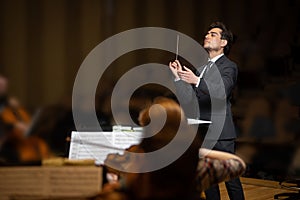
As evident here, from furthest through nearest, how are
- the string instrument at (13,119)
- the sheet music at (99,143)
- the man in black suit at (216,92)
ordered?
1. the string instrument at (13,119)
2. the man in black suit at (216,92)
3. the sheet music at (99,143)

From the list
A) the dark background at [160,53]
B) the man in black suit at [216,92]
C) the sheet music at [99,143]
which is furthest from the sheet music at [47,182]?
the dark background at [160,53]

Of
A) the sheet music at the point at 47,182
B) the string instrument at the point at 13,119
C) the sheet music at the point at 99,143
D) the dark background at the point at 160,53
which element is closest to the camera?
the sheet music at the point at 47,182

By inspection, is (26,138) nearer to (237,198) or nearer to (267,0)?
(237,198)

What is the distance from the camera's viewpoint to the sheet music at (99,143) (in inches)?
67.2

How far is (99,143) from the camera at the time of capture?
1767mm

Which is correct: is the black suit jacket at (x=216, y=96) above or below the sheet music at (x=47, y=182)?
above

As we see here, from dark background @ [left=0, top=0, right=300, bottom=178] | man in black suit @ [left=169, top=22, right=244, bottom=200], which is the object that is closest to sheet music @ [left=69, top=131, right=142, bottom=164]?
man in black suit @ [left=169, top=22, right=244, bottom=200]

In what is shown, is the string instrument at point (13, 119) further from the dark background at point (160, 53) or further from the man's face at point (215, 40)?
the man's face at point (215, 40)

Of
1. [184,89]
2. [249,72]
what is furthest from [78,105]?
[249,72]

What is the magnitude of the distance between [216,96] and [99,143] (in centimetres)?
82

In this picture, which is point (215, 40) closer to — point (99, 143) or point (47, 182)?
point (99, 143)

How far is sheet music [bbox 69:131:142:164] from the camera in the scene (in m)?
1.71

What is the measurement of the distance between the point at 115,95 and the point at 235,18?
5.16 feet

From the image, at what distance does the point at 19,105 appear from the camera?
9.10 ft
